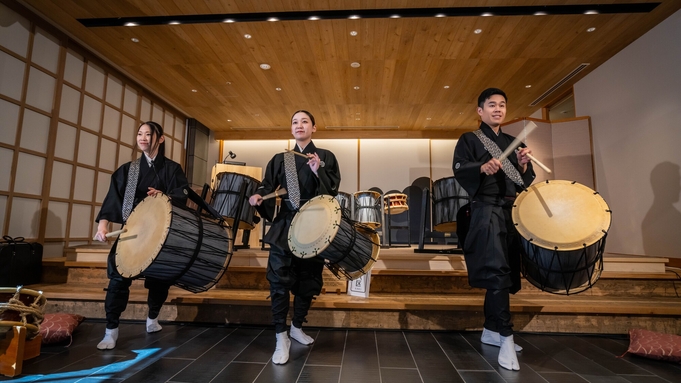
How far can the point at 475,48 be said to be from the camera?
471 cm

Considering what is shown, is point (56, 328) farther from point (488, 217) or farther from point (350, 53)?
point (350, 53)

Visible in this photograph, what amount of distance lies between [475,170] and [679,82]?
12.4 feet

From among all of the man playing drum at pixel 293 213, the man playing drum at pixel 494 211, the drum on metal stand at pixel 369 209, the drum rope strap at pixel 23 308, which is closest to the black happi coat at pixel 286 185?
the man playing drum at pixel 293 213

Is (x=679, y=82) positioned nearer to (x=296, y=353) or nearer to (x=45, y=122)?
(x=296, y=353)

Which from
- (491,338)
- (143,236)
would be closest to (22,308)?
(143,236)

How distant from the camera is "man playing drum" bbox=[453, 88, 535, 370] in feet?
6.48

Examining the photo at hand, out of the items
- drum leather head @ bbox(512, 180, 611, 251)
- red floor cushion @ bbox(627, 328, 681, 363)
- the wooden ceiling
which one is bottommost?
red floor cushion @ bbox(627, 328, 681, 363)

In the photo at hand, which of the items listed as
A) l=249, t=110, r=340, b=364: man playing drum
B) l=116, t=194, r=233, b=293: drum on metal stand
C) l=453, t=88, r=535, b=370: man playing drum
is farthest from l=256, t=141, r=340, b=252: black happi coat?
l=453, t=88, r=535, b=370: man playing drum

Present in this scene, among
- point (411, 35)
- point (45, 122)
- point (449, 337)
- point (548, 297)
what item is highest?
point (411, 35)

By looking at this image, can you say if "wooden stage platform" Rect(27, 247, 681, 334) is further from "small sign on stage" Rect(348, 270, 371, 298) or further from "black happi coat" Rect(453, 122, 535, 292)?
"black happi coat" Rect(453, 122, 535, 292)

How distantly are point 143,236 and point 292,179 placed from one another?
914 millimetres

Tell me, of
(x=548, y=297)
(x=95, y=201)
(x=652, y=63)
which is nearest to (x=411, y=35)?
(x=652, y=63)

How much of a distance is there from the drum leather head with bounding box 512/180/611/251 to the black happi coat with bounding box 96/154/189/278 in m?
2.19

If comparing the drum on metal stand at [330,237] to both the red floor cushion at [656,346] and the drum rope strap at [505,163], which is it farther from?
the red floor cushion at [656,346]
